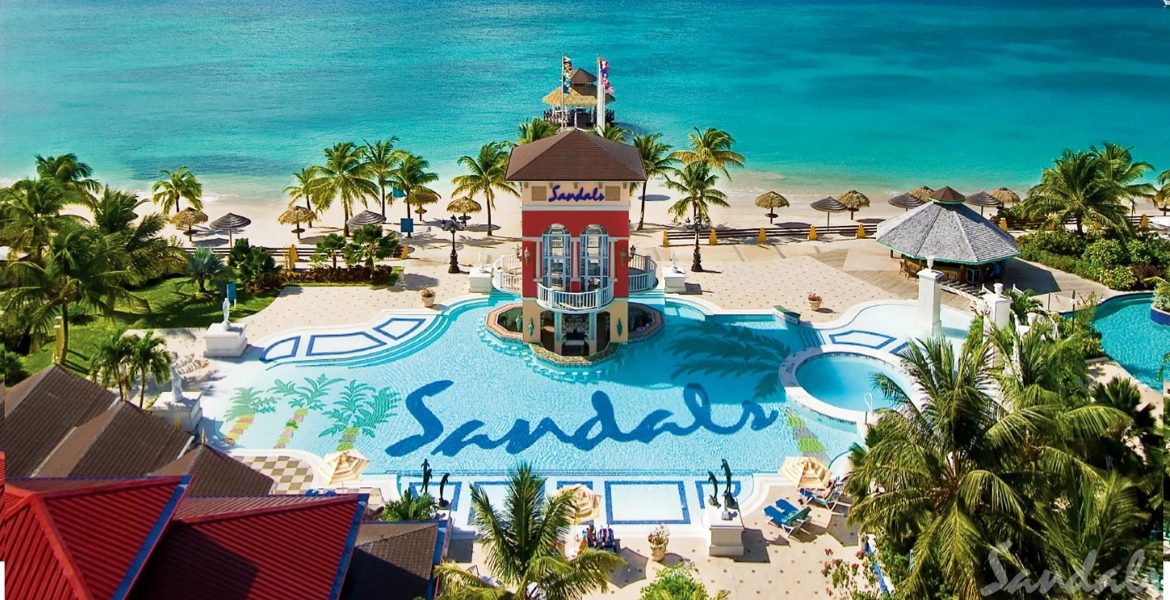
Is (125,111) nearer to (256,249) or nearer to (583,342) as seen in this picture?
(256,249)

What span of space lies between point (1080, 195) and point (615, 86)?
7605cm

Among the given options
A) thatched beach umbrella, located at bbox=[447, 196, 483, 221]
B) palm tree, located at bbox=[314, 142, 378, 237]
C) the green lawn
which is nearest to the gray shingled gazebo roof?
thatched beach umbrella, located at bbox=[447, 196, 483, 221]

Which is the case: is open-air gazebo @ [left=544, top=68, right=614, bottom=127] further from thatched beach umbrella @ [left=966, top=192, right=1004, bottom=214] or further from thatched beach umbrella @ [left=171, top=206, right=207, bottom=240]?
thatched beach umbrella @ [left=171, top=206, right=207, bottom=240]

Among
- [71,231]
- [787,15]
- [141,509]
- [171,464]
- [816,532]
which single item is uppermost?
[787,15]

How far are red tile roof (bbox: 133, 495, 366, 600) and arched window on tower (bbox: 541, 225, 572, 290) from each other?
17.5m

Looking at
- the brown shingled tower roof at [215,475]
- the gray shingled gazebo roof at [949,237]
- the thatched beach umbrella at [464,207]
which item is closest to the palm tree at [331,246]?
the thatched beach umbrella at [464,207]

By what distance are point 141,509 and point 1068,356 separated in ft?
64.3

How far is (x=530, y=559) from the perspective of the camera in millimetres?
15281

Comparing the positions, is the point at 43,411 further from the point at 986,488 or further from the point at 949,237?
A: the point at 949,237

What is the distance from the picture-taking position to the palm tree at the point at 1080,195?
42781 mm

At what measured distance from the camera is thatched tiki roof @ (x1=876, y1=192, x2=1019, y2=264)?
3844 cm

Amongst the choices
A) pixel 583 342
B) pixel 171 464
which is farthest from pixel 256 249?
pixel 171 464

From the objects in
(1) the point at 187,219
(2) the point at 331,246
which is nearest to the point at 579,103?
(1) the point at 187,219

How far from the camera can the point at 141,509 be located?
13484 mm
